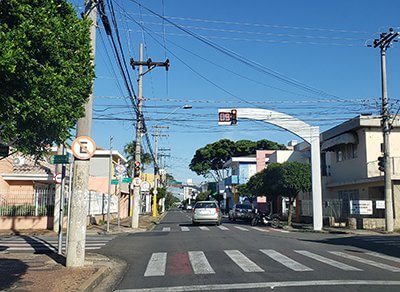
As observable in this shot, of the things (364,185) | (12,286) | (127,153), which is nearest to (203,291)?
(12,286)

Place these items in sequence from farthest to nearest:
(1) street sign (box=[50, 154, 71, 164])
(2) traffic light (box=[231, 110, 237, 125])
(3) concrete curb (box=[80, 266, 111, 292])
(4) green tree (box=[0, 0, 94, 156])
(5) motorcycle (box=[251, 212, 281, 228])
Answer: (5) motorcycle (box=[251, 212, 281, 228])
(2) traffic light (box=[231, 110, 237, 125])
(1) street sign (box=[50, 154, 71, 164])
(3) concrete curb (box=[80, 266, 111, 292])
(4) green tree (box=[0, 0, 94, 156])

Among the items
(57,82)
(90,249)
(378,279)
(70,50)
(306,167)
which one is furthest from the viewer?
(306,167)

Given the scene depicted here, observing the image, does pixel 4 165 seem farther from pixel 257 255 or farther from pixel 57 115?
pixel 57 115

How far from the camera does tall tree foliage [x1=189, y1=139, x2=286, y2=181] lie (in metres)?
77.3

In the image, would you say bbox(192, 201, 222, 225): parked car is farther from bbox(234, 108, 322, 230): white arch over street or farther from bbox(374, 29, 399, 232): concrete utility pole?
bbox(374, 29, 399, 232): concrete utility pole

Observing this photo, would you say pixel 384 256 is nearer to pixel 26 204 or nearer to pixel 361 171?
pixel 361 171

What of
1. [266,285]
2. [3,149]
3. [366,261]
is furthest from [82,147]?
[366,261]

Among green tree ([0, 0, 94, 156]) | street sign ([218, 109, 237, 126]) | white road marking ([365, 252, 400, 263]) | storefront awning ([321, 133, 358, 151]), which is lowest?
white road marking ([365, 252, 400, 263])

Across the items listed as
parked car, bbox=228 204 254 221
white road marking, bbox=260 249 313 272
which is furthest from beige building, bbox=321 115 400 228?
white road marking, bbox=260 249 313 272

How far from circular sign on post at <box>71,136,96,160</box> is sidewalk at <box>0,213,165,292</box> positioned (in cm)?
273

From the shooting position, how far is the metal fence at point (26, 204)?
24984mm

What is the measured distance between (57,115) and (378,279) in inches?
298

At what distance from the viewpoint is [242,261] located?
12.9 meters

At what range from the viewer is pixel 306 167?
104ft
